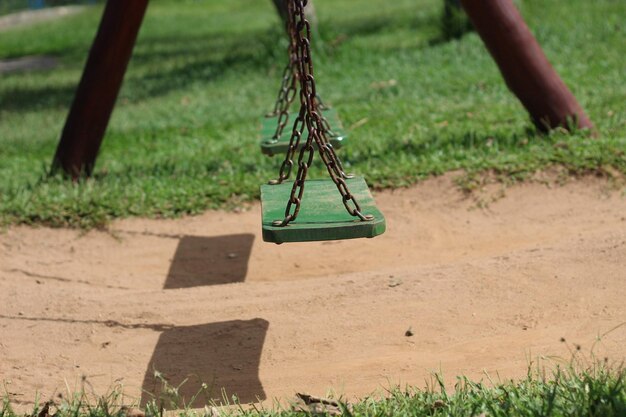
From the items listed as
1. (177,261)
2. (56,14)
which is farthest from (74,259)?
(56,14)

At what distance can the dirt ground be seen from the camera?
165 inches

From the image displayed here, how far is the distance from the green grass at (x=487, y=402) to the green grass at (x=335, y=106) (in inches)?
109

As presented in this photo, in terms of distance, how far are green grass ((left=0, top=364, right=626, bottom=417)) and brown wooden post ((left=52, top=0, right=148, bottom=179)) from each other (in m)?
3.28

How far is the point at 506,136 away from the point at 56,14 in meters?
18.7

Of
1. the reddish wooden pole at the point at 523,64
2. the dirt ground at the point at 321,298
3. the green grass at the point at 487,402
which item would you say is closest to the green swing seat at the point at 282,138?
the dirt ground at the point at 321,298

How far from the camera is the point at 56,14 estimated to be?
77.4ft

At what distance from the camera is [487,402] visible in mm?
3359

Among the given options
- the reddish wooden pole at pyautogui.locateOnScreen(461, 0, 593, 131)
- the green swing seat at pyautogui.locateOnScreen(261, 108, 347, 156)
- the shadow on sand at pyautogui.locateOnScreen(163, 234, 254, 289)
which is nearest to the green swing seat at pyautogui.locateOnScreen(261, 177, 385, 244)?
the green swing seat at pyautogui.locateOnScreen(261, 108, 347, 156)

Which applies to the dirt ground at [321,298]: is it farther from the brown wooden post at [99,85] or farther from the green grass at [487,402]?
the brown wooden post at [99,85]

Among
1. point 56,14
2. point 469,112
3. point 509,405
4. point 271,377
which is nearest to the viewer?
point 509,405

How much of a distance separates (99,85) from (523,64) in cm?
276

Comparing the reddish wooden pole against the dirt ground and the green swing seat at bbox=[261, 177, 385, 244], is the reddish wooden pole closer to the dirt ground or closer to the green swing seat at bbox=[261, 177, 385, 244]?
the dirt ground

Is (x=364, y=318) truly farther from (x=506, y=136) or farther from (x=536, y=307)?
(x=506, y=136)

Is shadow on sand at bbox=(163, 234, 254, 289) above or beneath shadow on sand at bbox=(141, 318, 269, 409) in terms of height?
beneath
